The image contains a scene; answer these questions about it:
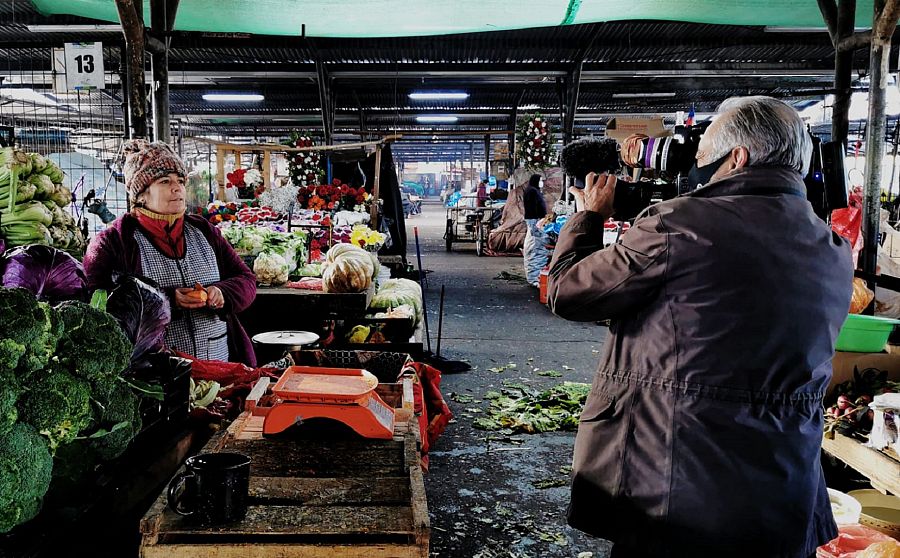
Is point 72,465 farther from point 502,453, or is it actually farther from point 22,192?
point 502,453

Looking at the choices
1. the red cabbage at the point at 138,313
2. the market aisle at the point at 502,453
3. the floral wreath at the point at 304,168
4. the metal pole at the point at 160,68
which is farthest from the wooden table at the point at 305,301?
the floral wreath at the point at 304,168

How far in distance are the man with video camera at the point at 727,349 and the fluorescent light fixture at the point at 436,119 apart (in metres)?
20.4

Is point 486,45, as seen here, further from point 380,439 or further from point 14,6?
point 380,439

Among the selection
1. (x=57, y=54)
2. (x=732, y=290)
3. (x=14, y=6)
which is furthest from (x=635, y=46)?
(x=732, y=290)

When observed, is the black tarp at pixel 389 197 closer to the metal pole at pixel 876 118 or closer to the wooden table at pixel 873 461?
the metal pole at pixel 876 118

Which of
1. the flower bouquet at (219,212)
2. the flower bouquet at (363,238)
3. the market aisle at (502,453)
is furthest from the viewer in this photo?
the flower bouquet at (219,212)

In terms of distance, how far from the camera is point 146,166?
3152 mm

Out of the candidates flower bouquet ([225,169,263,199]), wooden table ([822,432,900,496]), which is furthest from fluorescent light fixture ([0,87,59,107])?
wooden table ([822,432,900,496])

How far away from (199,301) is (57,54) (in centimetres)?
526

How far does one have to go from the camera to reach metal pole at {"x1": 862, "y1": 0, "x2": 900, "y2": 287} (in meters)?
4.22

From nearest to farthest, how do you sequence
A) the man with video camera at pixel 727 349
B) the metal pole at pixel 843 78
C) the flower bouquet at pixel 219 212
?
the man with video camera at pixel 727 349, the metal pole at pixel 843 78, the flower bouquet at pixel 219 212

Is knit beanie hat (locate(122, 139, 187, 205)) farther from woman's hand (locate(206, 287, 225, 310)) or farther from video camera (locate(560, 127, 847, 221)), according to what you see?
video camera (locate(560, 127, 847, 221))

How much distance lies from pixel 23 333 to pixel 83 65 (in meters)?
5.44

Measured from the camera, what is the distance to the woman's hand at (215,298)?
3238 mm
